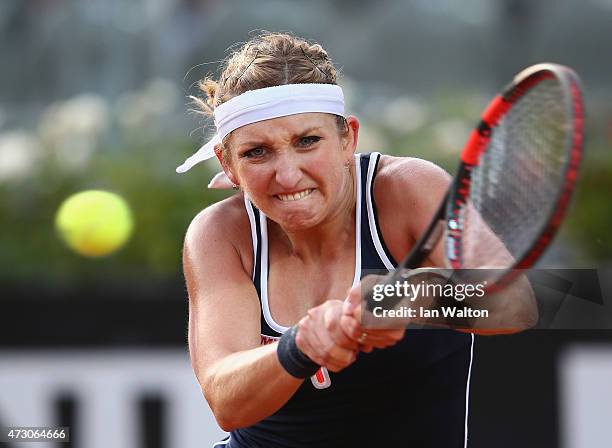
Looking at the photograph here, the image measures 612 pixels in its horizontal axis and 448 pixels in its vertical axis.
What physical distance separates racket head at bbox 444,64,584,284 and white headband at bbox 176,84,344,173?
352 millimetres

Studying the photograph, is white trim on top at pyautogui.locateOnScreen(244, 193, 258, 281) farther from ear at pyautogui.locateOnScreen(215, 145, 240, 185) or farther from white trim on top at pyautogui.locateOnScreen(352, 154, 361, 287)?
white trim on top at pyautogui.locateOnScreen(352, 154, 361, 287)

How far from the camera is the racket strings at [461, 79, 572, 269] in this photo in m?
2.19

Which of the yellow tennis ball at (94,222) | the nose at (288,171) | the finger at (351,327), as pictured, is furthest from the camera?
the yellow tennis ball at (94,222)

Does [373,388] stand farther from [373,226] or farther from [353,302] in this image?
[353,302]

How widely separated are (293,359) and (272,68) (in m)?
0.70

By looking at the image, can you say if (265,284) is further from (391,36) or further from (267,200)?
(391,36)

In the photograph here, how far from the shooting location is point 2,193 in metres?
5.19

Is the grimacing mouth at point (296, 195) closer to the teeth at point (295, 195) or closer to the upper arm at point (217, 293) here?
the teeth at point (295, 195)

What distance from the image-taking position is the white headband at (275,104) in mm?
2383

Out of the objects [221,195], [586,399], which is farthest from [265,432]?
[221,195]

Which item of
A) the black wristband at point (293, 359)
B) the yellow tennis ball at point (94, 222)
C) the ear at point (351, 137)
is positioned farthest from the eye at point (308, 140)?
the yellow tennis ball at point (94, 222)

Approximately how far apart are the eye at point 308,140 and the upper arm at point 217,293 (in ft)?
1.11

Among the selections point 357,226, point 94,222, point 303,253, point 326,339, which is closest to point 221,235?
point 303,253

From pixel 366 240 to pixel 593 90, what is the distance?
377 cm
